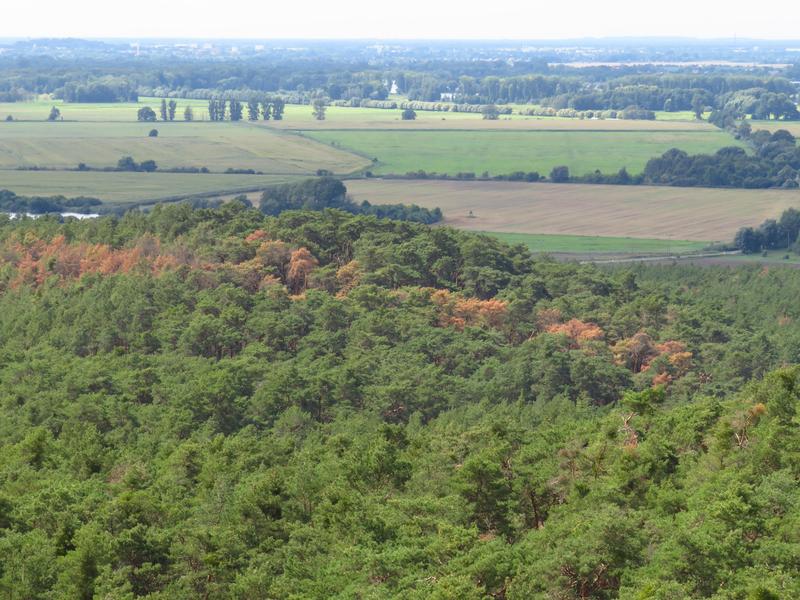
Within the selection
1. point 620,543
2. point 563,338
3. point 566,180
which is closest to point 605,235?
point 566,180

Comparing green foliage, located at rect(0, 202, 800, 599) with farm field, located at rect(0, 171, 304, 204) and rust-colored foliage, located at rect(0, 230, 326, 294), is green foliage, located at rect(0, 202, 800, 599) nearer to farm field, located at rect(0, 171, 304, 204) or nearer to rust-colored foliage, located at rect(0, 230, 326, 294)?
rust-colored foliage, located at rect(0, 230, 326, 294)

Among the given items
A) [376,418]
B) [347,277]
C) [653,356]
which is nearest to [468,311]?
[347,277]

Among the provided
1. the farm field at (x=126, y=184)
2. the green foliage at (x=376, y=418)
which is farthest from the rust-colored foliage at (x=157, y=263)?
the farm field at (x=126, y=184)

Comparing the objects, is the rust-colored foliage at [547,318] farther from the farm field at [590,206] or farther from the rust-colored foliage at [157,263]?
the farm field at [590,206]

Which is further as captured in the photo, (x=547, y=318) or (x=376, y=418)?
(x=547, y=318)

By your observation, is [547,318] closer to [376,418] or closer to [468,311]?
[468,311]
